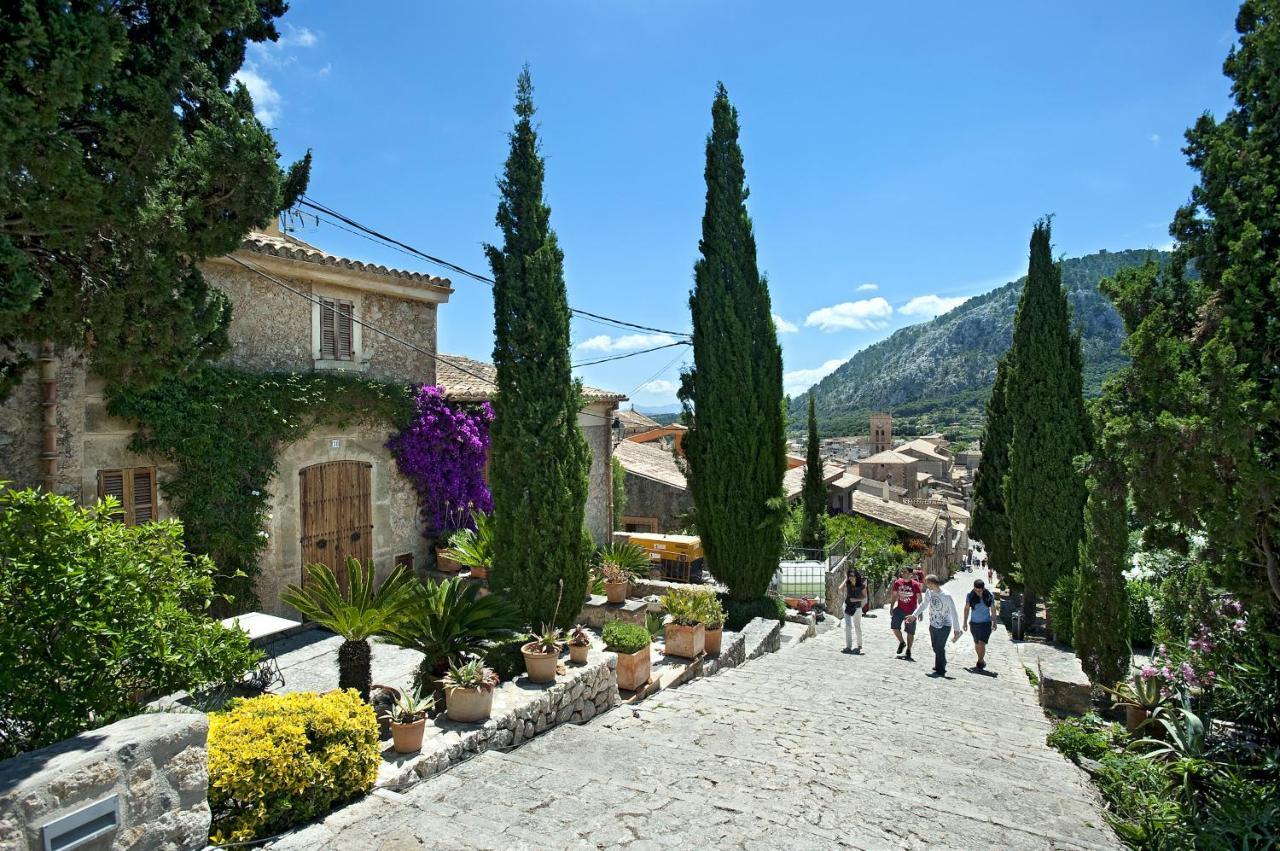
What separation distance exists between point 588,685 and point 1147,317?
5.97m

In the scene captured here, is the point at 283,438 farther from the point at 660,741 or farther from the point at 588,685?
the point at 660,741

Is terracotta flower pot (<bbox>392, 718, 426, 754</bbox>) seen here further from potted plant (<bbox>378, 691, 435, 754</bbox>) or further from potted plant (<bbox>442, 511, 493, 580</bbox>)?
potted plant (<bbox>442, 511, 493, 580</bbox>)

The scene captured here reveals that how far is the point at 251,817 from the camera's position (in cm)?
391

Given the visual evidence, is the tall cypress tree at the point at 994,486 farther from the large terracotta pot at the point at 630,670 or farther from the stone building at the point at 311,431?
the large terracotta pot at the point at 630,670

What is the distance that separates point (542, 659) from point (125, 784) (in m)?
3.92

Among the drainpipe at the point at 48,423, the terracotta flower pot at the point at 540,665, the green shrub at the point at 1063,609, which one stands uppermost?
the drainpipe at the point at 48,423

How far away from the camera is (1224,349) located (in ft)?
15.1

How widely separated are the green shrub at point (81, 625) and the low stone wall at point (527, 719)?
→ 1.61 m

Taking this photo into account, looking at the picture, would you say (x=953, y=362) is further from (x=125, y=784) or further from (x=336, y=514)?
(x=125, y=784)

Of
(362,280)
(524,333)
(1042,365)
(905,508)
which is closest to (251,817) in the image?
(524,333)

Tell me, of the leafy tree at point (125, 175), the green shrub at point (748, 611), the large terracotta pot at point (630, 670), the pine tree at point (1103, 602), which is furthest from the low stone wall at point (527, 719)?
the pine tree at point (1103, 602)

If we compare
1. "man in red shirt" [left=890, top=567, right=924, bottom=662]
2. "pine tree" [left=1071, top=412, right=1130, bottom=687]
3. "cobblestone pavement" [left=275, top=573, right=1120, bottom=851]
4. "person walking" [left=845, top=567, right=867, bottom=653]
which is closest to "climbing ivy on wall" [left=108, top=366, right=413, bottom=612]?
"cobblestone pavement" [left=275, top=573, right=1120, bottom=851]

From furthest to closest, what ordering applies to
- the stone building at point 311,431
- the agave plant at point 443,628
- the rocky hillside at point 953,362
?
the rocky hillside at point 953,362 → the stone building at point 311,431 → the agave plant at point 443,628

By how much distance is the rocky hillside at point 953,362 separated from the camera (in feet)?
412
